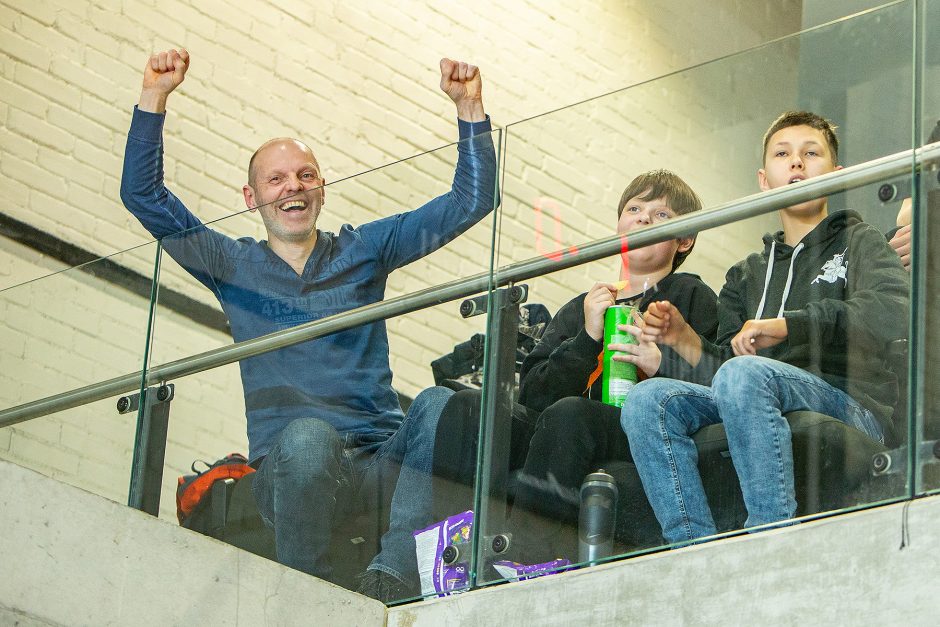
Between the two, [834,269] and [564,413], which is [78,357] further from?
[834,269]

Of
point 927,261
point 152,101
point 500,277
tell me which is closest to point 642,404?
point 500,277

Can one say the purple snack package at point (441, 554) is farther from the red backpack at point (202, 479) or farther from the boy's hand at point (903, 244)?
the boy's hand at point (903, 244)

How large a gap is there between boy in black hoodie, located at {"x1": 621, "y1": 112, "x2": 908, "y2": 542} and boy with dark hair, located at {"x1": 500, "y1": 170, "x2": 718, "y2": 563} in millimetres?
37

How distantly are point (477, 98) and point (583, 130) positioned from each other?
0.67m

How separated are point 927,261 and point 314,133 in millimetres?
3154

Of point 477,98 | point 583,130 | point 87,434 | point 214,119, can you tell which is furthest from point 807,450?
point 214,119

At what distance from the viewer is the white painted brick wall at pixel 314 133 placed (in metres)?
2.43

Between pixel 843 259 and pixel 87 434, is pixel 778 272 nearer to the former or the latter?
pixel 843 259

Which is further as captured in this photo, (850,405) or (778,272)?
(778,272)

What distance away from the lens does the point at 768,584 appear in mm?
2045

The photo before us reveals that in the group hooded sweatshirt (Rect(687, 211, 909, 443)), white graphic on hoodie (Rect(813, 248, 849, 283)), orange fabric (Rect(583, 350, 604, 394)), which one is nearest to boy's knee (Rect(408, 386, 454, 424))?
orange fabric (Rect(583, 350, 604, 394))

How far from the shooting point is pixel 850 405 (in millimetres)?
2070

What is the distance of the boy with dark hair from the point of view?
233cm

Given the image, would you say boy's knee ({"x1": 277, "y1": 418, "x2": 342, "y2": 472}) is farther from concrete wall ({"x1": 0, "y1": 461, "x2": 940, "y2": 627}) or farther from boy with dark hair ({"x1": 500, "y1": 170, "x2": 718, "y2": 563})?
boy with dark hair ({"x1": 500, "y1": 170, "x2": 718, "y2": 563})
